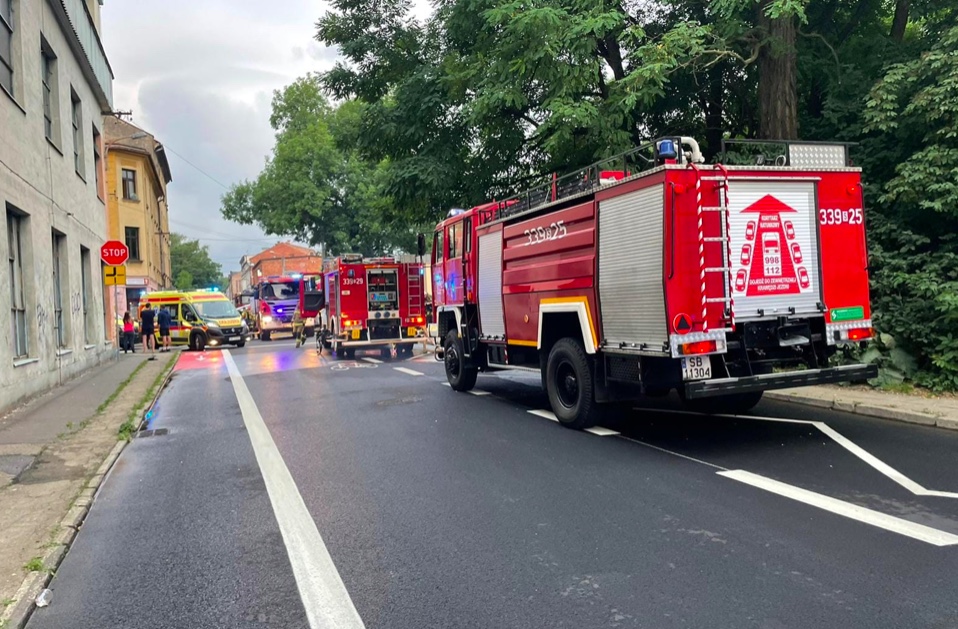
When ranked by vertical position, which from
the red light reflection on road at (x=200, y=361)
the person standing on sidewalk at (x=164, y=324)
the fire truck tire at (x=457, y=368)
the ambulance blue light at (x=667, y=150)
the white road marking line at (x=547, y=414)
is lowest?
the white road marking line at (x=547, y=414)

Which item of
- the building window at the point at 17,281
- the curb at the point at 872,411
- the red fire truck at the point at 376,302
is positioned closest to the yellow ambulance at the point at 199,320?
the red fire truck at the point at 376,302

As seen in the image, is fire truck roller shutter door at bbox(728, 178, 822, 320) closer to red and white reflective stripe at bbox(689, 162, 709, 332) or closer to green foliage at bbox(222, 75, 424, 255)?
red and white reflective stripe at bbox(689, 162, 709, 332)

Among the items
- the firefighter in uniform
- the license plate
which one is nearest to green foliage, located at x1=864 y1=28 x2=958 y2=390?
the license plate

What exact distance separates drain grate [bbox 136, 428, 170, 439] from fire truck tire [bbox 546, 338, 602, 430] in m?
4.83

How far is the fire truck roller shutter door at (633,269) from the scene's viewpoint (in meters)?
6.71

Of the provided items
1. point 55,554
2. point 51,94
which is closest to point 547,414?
point 55,554

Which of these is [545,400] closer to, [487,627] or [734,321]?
[734,321]

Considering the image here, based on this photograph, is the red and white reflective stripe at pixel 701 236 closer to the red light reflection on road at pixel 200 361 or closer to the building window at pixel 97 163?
the red light reflection on road at pixel 200 361

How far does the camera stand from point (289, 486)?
20.4 feet

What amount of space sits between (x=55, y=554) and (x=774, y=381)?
19.1 ft

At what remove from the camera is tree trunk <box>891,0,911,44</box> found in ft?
39.4

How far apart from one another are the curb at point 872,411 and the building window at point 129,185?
41.5 metres

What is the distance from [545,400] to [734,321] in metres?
4.21

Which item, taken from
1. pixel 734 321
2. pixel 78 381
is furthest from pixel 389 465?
pixel 78 381
